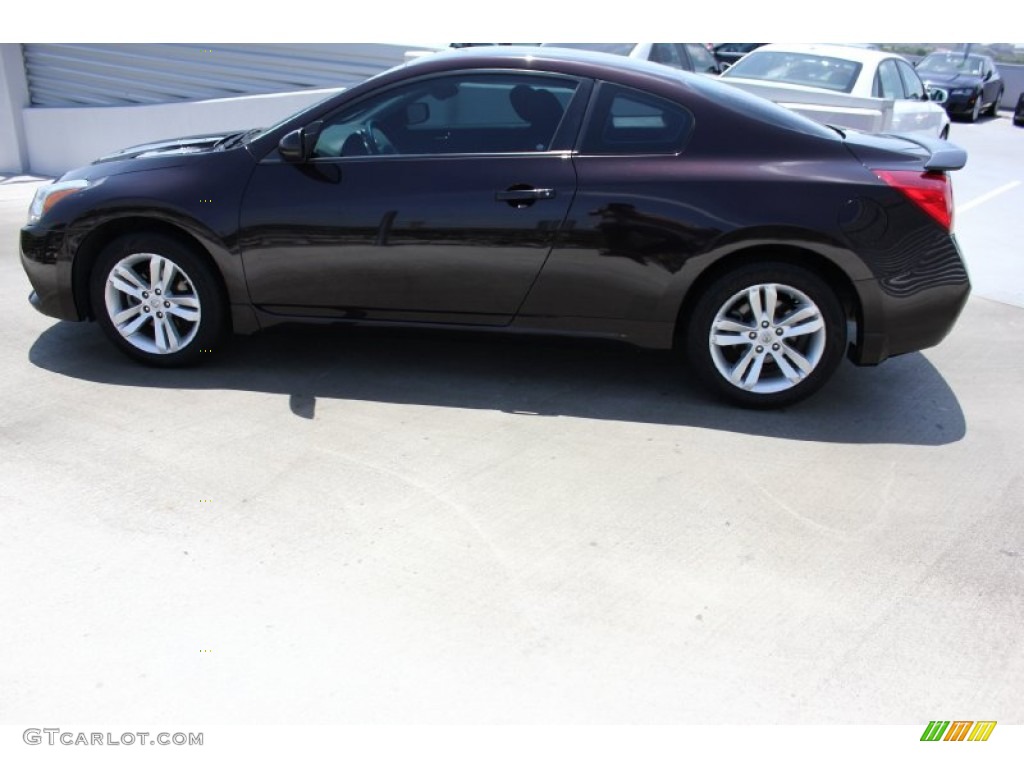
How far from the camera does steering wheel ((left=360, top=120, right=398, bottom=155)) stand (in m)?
4.88

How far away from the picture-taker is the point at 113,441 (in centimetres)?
437

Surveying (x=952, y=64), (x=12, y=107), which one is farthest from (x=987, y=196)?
(x=952, y=64)

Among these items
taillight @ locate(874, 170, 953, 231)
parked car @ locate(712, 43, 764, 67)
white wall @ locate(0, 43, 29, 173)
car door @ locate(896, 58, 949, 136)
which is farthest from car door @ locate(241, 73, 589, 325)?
parked car @ locate(712, 43, 764, 67)

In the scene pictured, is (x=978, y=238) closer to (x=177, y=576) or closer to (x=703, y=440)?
(x=703, y=440)

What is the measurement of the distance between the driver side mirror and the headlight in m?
1.07

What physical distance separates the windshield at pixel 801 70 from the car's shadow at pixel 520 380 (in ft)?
16.3

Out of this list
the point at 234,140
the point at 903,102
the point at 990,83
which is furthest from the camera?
the point at 990,83

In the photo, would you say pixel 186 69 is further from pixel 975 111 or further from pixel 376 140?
pixel 975 111

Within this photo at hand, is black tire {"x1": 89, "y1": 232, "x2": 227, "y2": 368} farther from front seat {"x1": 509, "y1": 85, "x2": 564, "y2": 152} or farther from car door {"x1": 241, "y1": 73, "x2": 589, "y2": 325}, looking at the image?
front seat {"x1": 509, "y1": 85, "x2": 564, "y2": 152}

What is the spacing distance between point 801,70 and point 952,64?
→ 1401 cm

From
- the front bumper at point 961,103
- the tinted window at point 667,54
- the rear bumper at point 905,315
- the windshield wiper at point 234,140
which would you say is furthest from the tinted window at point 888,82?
the front bumper at point 961,103

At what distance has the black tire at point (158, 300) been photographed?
4.98 m

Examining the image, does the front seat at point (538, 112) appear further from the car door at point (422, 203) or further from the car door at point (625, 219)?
the car door at point (625, 219)

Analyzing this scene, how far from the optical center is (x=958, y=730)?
287 centimetres
